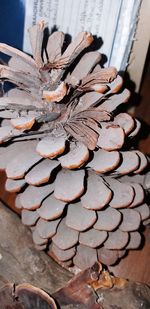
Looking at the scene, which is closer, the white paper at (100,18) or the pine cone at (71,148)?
the pine cone at (71,148)

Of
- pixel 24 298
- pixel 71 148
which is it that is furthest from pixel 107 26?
pixel 24 298

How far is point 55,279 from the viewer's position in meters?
0.38

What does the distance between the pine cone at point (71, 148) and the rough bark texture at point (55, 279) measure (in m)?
0.02

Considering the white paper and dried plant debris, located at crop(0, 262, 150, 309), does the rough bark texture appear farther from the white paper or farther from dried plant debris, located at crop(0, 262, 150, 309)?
the white paper

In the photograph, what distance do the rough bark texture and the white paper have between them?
219 millimetres

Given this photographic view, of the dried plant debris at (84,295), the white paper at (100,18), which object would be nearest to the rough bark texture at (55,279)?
the dried plant debris at (84,295)

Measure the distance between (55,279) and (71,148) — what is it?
124mm

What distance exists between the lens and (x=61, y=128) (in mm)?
356

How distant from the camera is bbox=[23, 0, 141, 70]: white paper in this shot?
1.50 feet

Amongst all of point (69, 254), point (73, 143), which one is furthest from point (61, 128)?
point (69, 254)

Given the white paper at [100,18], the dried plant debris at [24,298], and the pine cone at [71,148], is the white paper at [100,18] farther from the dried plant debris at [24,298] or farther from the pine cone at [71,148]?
the dried plant debris at [24,298]

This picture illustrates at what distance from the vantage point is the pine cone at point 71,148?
0.34 meters

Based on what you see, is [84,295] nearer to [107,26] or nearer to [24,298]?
[24,298]

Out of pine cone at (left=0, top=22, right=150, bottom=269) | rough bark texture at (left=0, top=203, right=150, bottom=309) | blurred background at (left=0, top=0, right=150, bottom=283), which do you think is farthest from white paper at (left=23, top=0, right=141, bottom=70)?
rough bark texture at (left=0, top=203, right=150, bottom=309)
